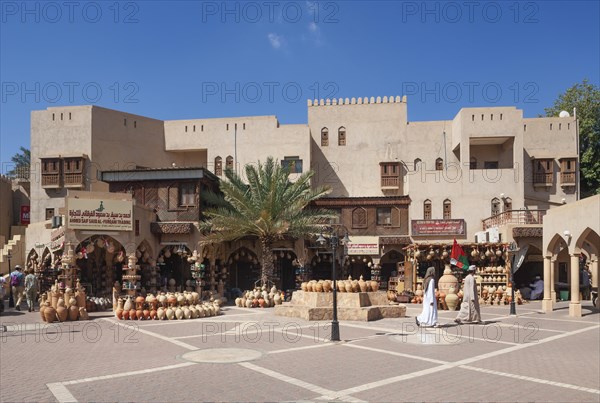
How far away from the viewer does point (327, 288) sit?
1856cm

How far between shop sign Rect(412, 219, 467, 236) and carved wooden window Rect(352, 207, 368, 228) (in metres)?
2.96

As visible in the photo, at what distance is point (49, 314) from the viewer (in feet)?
55.4

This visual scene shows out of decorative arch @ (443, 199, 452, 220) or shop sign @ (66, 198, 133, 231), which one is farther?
decorative arch @ (443, 199, 452, 220)

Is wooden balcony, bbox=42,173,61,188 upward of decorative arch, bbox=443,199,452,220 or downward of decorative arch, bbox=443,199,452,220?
upward

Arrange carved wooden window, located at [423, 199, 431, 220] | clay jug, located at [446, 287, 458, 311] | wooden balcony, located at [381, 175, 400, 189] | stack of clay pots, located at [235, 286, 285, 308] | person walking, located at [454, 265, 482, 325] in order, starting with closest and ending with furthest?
person walking, located at [454, 265, 482, 325]
clay jug, located at [446, 287, 458, 311]
stack of clay pots, located at [235, 286, 285, 308]
carved wooden window, located at [423, 199, 431, 220]
wooden balcony, located at [381, 175, 400, 189]

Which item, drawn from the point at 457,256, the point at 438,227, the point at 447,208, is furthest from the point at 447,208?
the point at 457,256

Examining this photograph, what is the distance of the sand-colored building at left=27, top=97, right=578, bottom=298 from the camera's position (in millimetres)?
26625

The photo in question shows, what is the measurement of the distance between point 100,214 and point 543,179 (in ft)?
86.8

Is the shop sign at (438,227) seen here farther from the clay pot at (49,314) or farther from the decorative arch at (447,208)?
the clay pot at (49,314)

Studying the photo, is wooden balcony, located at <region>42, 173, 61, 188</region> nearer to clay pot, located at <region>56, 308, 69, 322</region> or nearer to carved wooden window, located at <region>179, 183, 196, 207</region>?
carved wooden window, located at <region>179, 183, 196, 207</region>

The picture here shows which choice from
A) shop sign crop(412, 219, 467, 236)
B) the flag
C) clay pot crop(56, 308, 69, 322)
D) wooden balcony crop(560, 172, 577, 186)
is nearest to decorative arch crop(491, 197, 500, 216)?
shop sign crop(412, 219, 467, 236)

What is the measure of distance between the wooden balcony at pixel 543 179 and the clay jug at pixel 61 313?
92.6 ft

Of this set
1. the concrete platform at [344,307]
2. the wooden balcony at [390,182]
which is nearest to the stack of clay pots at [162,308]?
the concrete platform at [344,307]

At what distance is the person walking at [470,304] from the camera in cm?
1661
